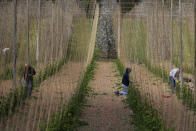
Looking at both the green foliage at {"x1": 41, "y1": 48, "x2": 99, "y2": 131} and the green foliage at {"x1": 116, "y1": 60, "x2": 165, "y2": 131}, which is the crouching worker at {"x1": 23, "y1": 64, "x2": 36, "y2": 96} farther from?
the green foliage at {"x1": 116, "y1": 60, "x2": 165, "y2": 131}

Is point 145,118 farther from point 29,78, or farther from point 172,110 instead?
point 29,78

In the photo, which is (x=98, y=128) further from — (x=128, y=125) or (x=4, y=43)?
(x=4, y=43)

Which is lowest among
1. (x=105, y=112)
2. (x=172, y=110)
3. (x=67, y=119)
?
(x=105, y=112)

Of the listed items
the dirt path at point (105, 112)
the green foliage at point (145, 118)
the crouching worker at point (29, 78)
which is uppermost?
the crouching worker at point (29, 78)

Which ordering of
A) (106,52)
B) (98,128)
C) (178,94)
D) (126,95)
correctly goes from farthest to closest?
(106,52) < (126,95) < (178,94) < (98,128)

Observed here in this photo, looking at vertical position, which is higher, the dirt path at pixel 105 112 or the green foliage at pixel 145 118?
the green foliage at pixel 145 118

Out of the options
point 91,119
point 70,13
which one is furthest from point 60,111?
point 70,13

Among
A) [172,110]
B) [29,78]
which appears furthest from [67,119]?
[29,78]

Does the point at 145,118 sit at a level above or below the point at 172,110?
below

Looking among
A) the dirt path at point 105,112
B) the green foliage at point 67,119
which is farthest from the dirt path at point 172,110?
the green foliage at point 67,119

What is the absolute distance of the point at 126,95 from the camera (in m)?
9.20

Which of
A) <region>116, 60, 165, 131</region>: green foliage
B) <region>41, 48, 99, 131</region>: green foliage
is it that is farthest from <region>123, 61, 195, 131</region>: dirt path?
<region>41, 48, 99, 131</region>: green foliage

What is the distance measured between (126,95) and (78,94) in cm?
169

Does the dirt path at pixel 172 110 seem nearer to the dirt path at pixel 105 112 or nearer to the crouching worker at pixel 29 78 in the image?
the dirt path at pixel 105 112
